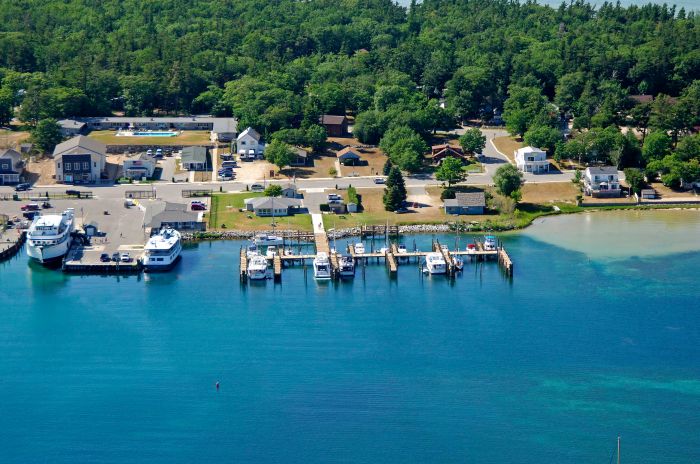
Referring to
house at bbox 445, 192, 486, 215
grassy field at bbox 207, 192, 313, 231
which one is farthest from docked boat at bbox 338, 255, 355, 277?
house at bbox 445, 192, 486, 215

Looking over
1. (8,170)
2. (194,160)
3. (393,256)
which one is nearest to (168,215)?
(194,160)

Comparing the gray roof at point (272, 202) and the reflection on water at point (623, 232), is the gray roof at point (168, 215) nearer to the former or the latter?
the gray roof at point (272, 202)

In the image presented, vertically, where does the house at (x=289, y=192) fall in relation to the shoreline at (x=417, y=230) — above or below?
above

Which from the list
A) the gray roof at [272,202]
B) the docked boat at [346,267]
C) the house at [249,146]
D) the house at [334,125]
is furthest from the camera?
the house at [334,125]

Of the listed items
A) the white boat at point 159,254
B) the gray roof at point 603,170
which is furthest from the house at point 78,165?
the gray roof at point 603,170

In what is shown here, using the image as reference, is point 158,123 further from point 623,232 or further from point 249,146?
point 623,232

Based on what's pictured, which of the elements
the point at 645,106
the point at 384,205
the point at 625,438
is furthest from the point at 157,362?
the point at 645,106

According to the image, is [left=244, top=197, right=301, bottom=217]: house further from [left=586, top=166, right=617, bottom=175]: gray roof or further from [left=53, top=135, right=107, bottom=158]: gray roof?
[left=586, top=166, right=617, bottom=175]: gray roof
